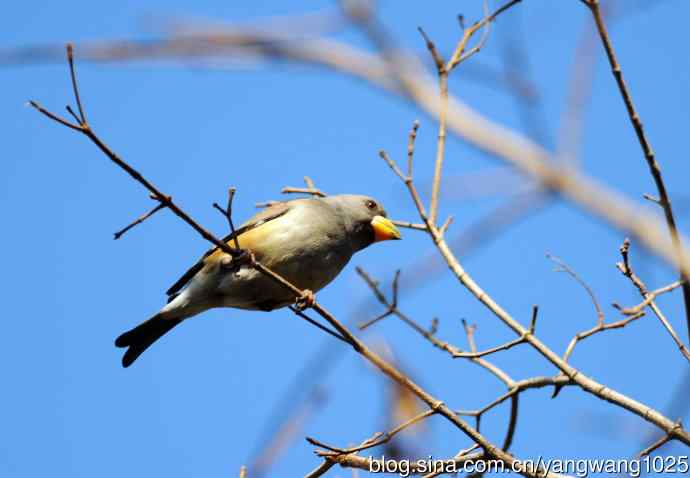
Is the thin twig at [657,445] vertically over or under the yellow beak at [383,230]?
under

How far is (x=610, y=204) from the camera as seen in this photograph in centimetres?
199

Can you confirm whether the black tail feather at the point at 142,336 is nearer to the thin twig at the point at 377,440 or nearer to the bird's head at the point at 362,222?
the bird's head at the point at 362,222

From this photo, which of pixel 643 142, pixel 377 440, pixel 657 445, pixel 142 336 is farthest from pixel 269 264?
pixel 643 142

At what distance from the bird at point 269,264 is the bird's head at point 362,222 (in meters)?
0.01

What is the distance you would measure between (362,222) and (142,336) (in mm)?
2336

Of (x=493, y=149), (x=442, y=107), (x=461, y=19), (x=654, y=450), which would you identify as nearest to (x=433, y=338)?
(x=654, y=450)

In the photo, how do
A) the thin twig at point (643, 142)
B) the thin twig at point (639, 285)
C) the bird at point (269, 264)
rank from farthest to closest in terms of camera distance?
1. the bird at point (269, 264)
2. the thin twig at point (639, 285)
3. the thin twig at point (643, 142)

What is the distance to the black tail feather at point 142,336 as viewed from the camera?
789cm

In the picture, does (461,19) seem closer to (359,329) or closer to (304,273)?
(359,329)

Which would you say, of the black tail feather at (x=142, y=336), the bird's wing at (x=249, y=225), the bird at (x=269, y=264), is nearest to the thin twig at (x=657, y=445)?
the bird at (x=269, y=264)

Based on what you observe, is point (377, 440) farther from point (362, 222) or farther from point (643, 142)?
point (362, 222)

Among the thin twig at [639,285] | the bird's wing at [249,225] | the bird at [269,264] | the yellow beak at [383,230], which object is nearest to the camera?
the thin twig at [639,285]

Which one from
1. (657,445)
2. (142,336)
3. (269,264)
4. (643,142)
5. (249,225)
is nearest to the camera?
(643,142)

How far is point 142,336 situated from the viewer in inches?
314
